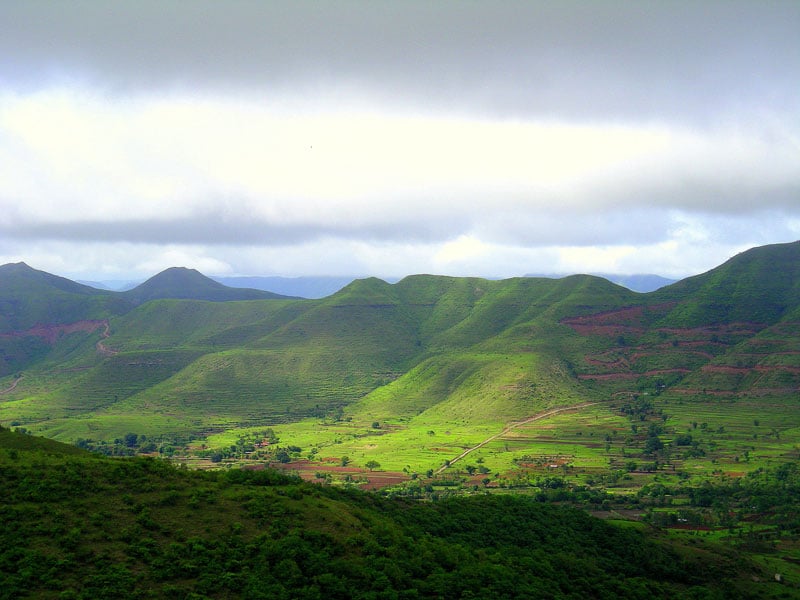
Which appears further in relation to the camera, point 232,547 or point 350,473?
point 350,473

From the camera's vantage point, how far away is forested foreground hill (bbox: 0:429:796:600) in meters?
44.0

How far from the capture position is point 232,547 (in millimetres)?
49125

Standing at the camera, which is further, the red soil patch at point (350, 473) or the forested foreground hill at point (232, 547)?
the red soil patch at point (350, 473)

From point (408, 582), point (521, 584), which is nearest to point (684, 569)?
point (521, 584)

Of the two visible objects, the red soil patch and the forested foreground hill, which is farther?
the red soil patch

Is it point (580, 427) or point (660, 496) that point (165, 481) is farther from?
point (580, 427)

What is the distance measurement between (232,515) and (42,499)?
1395cm

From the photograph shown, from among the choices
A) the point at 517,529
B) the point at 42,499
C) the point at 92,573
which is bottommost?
the point at 517,529

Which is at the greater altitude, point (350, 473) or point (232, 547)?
point (232, 547)

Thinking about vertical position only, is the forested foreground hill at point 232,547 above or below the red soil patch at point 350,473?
above

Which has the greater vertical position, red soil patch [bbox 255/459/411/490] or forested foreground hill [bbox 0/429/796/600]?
forested foreground hill [bbox 0/429/796/600]

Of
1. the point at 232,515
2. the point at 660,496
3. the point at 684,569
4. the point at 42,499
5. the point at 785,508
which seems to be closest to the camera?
the point at 42,499

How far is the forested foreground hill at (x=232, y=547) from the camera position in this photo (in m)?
44.0

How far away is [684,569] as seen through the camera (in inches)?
3091
